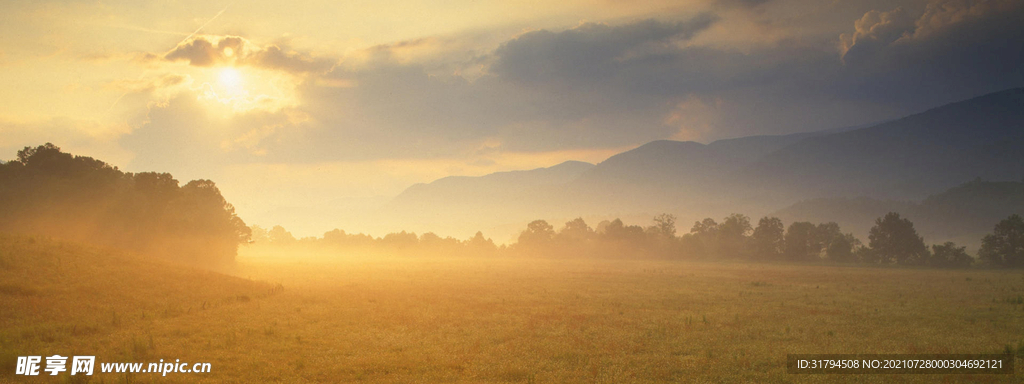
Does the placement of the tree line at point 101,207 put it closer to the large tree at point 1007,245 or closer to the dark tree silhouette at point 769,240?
the dark tree silhouette at point 769,240

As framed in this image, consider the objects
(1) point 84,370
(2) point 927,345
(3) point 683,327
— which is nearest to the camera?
(1) point 84,370

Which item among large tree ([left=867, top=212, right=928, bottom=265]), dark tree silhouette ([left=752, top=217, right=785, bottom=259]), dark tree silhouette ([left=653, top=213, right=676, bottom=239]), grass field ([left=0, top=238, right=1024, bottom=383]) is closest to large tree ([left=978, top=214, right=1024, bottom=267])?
large tree ([left=867, top=212, right=928, bottom=265])

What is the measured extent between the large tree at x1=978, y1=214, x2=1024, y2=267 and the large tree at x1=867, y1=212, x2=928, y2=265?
9.70 metres

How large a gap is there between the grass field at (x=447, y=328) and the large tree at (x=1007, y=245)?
195ft

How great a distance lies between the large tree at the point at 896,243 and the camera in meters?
88.6

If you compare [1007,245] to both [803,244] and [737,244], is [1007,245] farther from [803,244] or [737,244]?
[737,244]

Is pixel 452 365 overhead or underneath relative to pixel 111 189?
underneath

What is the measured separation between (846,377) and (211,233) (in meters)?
69.3

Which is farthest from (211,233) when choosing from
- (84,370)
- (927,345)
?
(927,345)

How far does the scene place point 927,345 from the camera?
64.9ft

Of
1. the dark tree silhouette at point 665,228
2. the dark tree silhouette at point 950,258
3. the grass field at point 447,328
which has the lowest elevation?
the grass field at point 447,328

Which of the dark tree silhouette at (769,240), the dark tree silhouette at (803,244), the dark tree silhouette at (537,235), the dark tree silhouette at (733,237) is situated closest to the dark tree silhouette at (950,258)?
the dark tree silhouette at (803,244)

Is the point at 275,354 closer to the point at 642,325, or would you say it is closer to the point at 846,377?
the point at 642,325

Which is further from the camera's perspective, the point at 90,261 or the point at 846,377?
the point at 90,261
